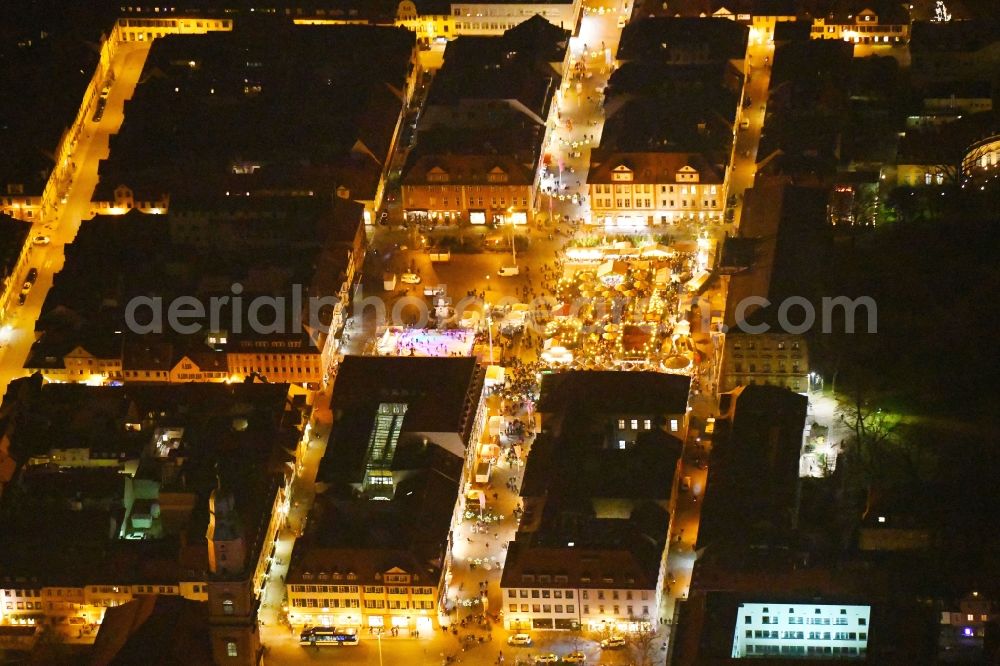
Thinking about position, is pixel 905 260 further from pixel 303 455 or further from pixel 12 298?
pixel 12 298

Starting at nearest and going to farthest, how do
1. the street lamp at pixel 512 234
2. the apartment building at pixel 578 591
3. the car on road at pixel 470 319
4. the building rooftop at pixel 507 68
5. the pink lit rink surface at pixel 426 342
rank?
the apartment building at pixel 578 591 < the pink lit rink surface at pixel 426 342 < the car on road at pixel 470 319 < the street lamp at pixel 512 234 < the building rooftop at pixel 507 68

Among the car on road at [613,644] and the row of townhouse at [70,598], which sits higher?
the car on road at [613,644]

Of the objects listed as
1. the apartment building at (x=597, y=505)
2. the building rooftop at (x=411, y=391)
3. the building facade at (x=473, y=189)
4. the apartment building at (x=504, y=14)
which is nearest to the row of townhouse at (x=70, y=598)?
the building rooftop at (x=411, y=391)

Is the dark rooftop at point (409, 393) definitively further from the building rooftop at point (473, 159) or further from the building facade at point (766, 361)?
the building rooftop at point (473, 159)

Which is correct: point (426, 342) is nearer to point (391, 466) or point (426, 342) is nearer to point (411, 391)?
point (411, 391)

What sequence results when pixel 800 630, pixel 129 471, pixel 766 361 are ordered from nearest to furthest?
pixel 800 630 < pixel 129 471 < pixel 766 361

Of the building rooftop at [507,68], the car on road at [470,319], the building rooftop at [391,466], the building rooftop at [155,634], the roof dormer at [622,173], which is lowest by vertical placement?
the building rooftop at [155,634]

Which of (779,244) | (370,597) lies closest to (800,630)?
(370,597)

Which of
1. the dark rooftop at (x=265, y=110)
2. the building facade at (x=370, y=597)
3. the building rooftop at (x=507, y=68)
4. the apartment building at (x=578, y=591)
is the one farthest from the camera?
the building rooftop at (x=507, y=68)
